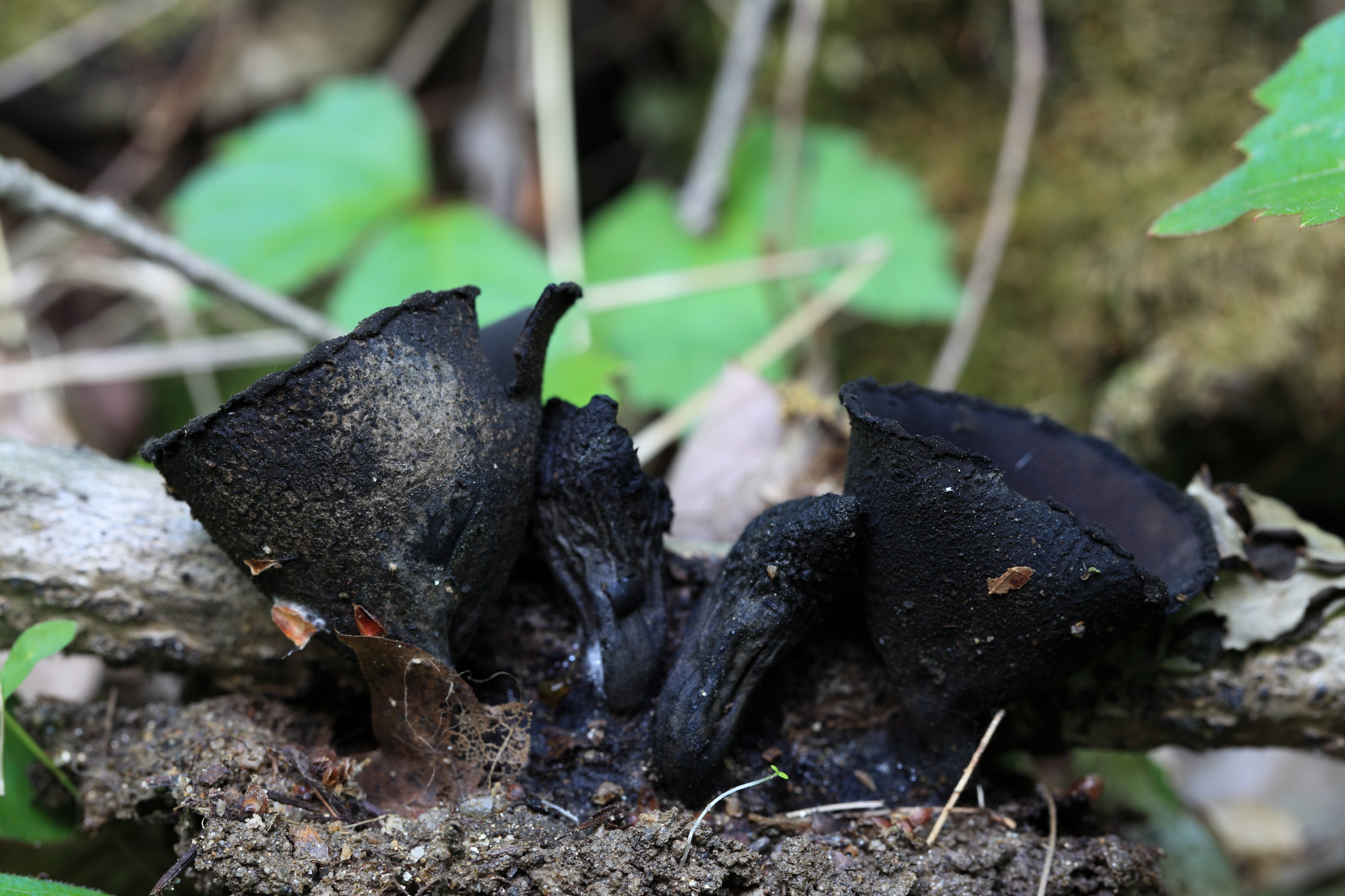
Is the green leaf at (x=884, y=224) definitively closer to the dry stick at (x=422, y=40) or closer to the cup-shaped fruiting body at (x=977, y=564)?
the cup-shaped fruiting body at (x=977, y=564)

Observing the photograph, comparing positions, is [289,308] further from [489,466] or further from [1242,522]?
[1242,522]

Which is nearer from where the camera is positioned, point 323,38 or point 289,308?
point 289,308

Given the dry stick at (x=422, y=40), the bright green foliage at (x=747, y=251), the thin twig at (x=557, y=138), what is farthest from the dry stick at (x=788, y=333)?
the dry stick at (x=422, y=40)

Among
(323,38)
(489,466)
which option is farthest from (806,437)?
(323,38)

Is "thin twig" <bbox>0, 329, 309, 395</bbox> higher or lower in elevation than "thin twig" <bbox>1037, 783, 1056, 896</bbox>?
higher


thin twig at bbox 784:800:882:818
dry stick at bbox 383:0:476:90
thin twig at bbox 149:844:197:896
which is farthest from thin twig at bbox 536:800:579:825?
dry stick at bbox 383:0:476:90

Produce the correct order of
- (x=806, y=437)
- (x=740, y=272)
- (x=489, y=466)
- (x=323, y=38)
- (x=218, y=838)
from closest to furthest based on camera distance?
(x=218, y=838) → (x=489, y=466) → (x=806, y=437) → (x=740, y=272) → (x=323, y=38)

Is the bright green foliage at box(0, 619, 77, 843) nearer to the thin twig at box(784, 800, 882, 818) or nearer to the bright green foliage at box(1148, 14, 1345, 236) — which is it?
the thin twig at box(784, 800, 882, 818)
